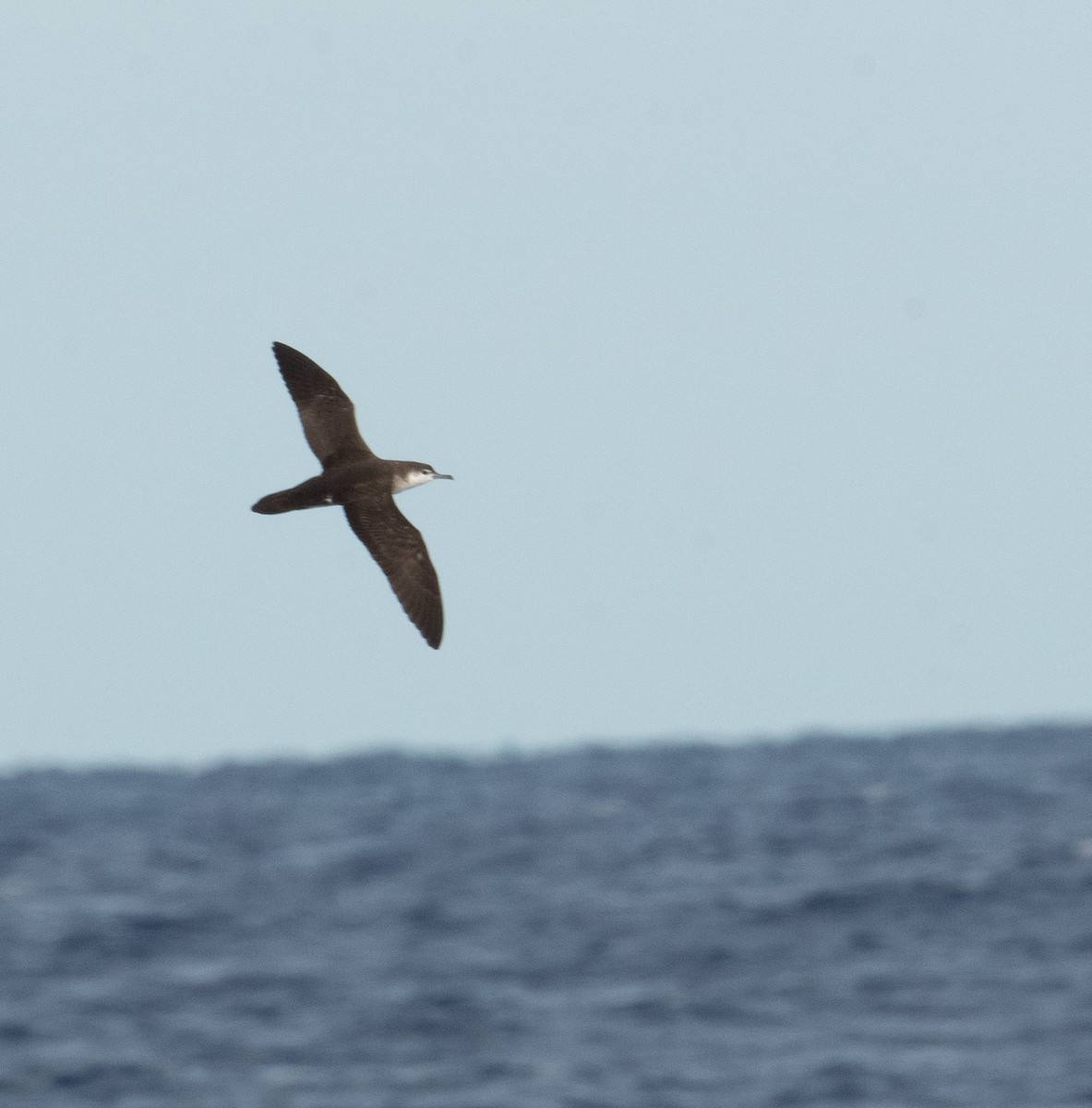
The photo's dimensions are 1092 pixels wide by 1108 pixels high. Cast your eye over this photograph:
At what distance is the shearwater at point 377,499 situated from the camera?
1377cm

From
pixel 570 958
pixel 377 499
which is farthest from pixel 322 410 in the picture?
pixel 570 958

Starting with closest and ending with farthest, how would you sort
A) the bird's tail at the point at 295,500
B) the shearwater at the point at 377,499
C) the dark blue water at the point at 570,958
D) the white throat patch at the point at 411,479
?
Result: the bird's tail at the point at 295,500 → the shearwater at the point at 377,499 → the white throat patch at the point at 411,479 → the dark blue water at the point at 570,958

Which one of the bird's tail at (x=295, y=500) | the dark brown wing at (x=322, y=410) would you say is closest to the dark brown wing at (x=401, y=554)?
the bird's tail at (x=295, y=500)

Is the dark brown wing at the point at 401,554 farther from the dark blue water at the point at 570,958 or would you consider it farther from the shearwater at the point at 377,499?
the dark blue water at the point at 570,958

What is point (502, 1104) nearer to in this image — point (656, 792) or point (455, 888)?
point (455, 888)

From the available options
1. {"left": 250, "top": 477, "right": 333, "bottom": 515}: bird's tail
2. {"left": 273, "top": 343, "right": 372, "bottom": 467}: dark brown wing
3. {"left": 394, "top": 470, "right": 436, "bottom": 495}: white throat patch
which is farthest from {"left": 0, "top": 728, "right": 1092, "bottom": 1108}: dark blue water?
{"left": 250, "top": 477, "right": 333, "bottom": 515}: bird's tail

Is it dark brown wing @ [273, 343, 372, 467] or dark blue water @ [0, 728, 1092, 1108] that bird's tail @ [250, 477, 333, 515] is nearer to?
dark brown wing @ [273, 343, 372, 467]

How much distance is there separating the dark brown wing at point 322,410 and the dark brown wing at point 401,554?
51cm

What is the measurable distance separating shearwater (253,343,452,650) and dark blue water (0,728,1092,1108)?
66.8 feet

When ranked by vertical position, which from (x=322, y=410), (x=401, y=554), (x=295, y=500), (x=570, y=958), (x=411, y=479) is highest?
(x=322, y=410)

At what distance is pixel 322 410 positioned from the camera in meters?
14.6

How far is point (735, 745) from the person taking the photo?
143 m

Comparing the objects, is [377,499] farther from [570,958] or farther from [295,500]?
[570,958]

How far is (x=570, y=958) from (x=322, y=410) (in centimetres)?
3096
